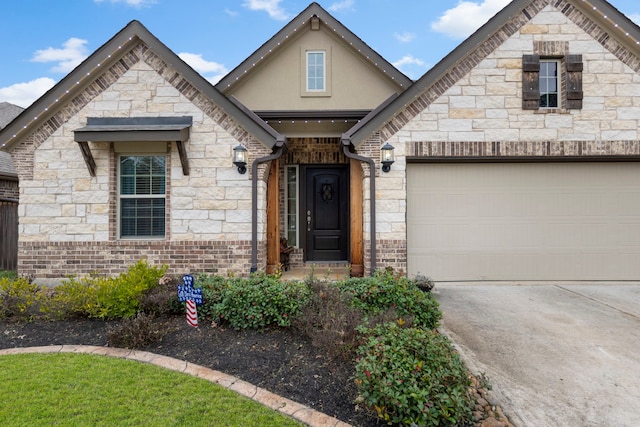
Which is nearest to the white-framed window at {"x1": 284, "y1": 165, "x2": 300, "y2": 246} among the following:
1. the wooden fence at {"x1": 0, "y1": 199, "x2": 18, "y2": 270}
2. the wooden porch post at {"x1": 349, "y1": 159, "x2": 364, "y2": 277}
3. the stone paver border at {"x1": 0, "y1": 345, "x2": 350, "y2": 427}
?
the wooden porch post at {"x1": 349, "y1": 159, "x2": 364, "y2": 277}

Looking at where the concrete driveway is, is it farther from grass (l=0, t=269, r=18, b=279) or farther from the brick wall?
grass (l=0, t=269, r=18, b=279)

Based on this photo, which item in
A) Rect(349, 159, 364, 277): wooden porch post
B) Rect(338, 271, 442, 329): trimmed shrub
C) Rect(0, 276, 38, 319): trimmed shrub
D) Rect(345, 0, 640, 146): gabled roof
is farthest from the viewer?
Rect(349, 159, 364, 277): wooden porch post

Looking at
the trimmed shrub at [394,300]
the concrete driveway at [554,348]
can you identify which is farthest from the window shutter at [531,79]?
the trimmed shrub at [394,300]

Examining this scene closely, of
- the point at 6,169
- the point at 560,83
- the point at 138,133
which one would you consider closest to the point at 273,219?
the point at 138,133

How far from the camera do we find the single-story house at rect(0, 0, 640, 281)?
21.2ft

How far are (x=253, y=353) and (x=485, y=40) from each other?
683 centimetres

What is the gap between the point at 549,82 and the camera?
6.63 meters

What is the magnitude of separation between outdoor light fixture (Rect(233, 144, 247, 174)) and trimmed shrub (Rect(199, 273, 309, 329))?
2876 millimetres

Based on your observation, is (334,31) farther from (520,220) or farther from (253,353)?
(253,353)

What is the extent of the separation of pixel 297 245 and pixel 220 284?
408cm

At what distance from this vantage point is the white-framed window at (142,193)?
22.2ft

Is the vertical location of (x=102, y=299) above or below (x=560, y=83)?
below

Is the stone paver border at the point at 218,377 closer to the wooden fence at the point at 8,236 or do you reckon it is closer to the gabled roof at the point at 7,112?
the wooden fence at the point at 8,236

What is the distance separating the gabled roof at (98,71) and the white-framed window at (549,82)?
539 cm
